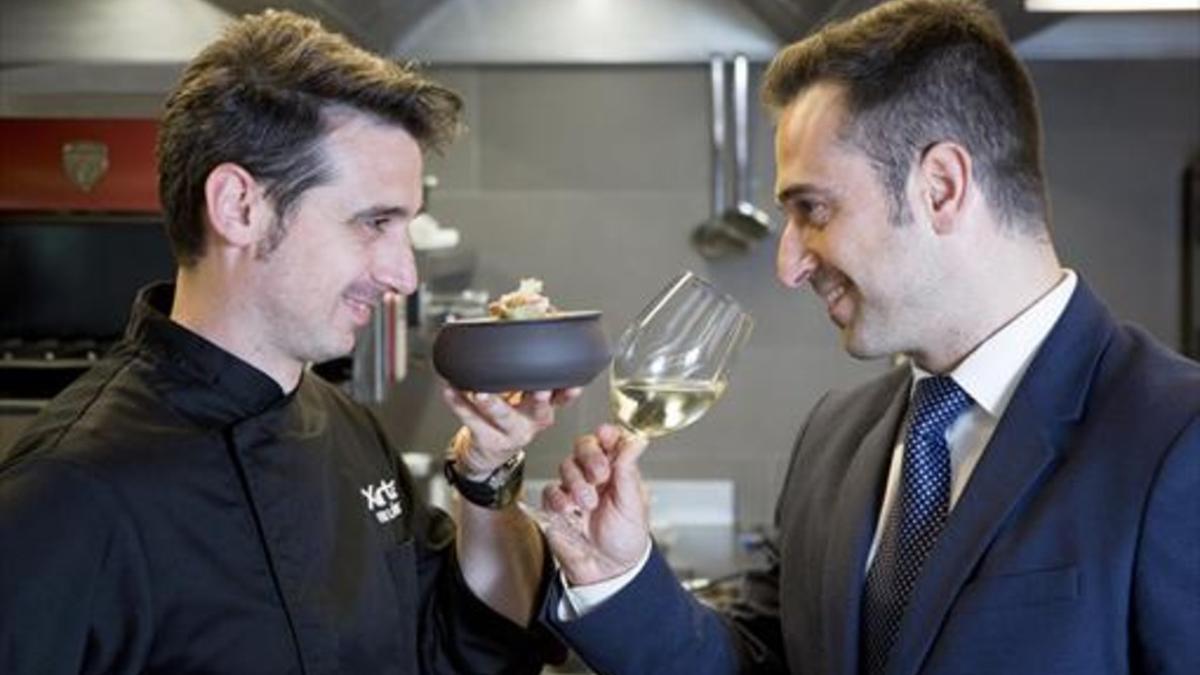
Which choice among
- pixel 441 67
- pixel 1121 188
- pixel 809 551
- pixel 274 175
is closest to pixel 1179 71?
pixel 1121 188

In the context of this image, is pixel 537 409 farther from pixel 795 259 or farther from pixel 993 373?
pixel 993 373

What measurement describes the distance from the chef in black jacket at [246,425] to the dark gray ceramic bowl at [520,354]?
9cm

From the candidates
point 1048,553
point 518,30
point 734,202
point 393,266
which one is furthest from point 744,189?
point 1048,553

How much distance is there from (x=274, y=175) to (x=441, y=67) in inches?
59.4

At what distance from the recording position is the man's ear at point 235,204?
40.3 inches

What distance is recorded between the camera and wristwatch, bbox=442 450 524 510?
3.88ft

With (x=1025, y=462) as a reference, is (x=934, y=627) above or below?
below

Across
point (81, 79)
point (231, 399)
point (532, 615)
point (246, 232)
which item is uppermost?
point (81, 79)

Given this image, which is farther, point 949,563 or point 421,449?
point 421,449

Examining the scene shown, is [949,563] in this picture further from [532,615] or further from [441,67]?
[441,67]

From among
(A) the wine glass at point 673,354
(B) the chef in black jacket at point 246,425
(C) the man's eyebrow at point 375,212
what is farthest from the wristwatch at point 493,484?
(C) the man's eyebrow at point 375,212

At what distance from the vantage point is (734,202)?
8.36 ft

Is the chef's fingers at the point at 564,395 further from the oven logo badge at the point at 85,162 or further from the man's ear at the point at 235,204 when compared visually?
the oven logo badge at the point at 85,162

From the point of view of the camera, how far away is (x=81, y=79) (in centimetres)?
183
